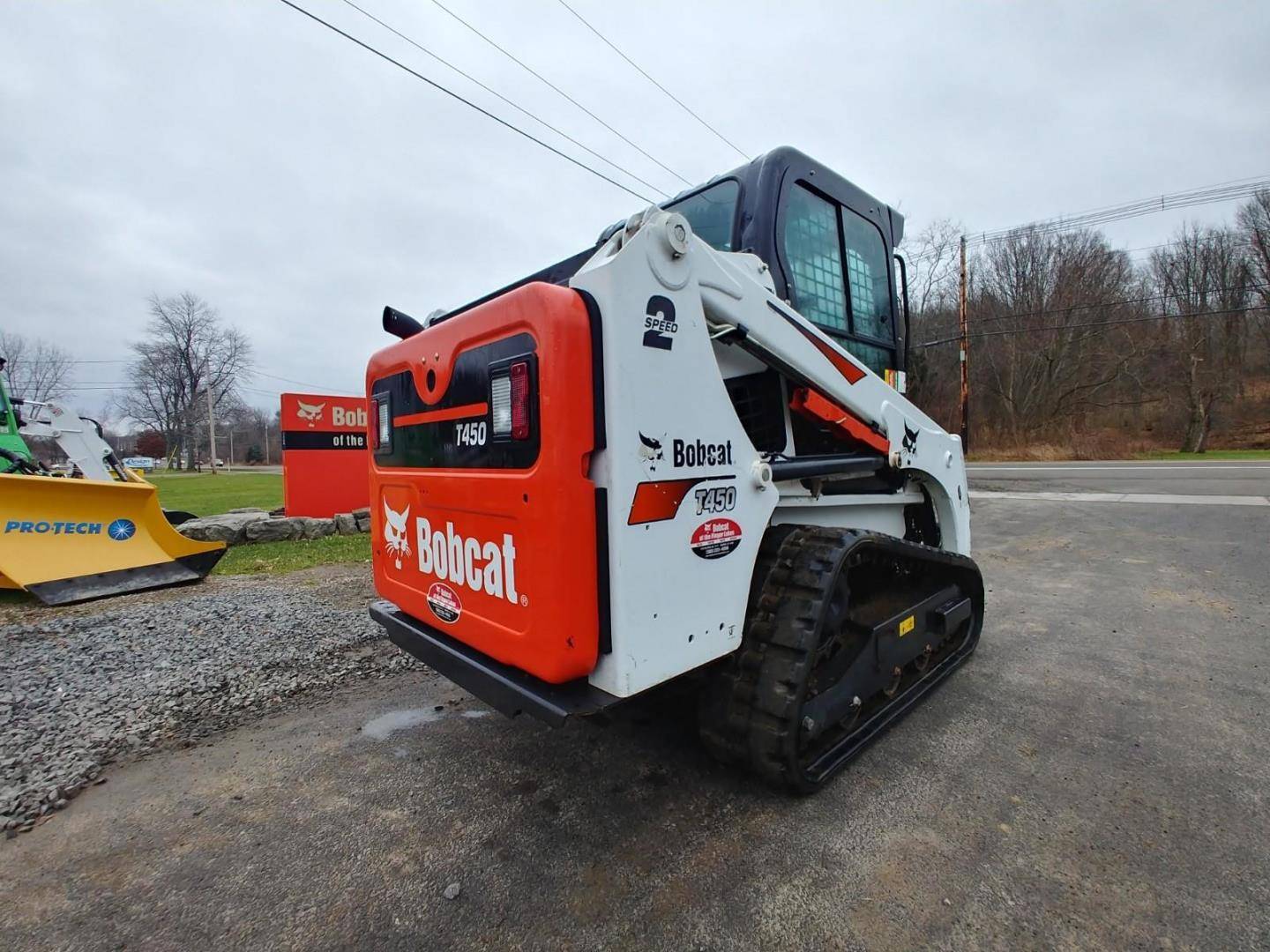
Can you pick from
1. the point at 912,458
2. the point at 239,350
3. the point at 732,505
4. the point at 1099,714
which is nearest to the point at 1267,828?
the point at 1099,714

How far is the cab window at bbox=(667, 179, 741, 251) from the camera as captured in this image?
2826 mm

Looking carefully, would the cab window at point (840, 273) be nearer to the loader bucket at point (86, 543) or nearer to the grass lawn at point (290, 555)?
the grass lawn at point (290, 555)

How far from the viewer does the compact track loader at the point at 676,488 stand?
1.71m

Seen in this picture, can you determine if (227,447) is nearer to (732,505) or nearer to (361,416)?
(361,416)

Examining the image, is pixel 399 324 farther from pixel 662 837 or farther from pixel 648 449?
pixel 662 837

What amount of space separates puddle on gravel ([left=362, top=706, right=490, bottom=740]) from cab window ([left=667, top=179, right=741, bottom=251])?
266 cm

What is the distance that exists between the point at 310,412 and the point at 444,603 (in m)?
9.09

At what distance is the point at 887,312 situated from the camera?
12.3 feet

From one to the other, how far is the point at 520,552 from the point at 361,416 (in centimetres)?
989

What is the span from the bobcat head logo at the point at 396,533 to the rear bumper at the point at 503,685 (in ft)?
1.10

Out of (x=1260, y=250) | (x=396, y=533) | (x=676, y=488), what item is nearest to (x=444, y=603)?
(x=396, y=533)

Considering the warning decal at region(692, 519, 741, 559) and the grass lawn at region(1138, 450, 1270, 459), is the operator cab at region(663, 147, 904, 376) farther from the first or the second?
the grass lawn at region(1138, 450, 1270, 459)

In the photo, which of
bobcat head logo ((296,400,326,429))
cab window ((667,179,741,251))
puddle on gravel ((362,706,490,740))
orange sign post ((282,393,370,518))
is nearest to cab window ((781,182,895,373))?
cab window ((667,179,741,251))

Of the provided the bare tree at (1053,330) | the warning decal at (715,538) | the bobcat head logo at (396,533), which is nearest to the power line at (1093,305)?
the bare tree at (1053,330)
